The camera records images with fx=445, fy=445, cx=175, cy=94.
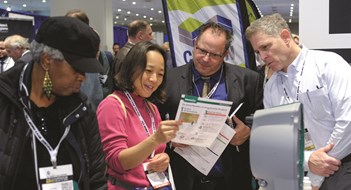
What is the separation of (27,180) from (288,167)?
0.87 m

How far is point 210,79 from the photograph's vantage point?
2.37m

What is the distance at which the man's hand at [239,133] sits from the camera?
7.47ft

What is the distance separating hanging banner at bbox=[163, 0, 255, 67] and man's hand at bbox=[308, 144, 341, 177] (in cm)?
107

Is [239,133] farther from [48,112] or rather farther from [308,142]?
[48,112]

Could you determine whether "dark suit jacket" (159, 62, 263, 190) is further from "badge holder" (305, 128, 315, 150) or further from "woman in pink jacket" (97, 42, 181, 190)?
"badge holder" (305, 128, 315, 150)

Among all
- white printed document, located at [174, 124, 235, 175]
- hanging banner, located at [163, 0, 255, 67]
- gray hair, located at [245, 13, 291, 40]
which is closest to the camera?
gray hair, located at [245, 13, 291, 40]

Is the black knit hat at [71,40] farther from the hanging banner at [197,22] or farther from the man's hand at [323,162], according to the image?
the hanging banner at [197,22]

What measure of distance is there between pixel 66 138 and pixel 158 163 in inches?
21.3

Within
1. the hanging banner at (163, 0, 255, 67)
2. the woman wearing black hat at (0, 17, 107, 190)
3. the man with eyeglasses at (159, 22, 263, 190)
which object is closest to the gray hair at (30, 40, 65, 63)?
the woman wearing black hat at (0, 17, 107, 190)

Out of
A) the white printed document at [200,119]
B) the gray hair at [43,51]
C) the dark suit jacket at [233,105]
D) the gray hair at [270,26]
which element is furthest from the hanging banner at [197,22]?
the gray hair at [43,51]

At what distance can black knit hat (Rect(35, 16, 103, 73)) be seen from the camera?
143cm

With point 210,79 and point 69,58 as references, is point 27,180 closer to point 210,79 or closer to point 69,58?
point 69,58

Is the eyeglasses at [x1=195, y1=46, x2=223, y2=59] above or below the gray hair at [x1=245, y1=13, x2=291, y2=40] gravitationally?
below

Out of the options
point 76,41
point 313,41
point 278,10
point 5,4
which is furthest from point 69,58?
point 278,10
